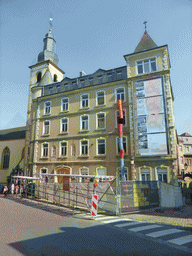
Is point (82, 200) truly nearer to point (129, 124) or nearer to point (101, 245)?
point (101, 245)

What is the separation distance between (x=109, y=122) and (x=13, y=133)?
25.7m

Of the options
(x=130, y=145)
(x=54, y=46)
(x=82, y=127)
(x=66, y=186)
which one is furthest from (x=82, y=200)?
(x=54, y=46)

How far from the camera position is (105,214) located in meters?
11.6

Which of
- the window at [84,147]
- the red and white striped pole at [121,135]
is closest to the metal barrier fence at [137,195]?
the red and white striped pole at [121,135]

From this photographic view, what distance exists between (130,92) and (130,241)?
62.8ft

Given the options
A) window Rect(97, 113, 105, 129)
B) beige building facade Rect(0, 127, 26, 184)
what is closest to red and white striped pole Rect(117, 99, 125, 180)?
window Rect(97, 113, 105, 129)

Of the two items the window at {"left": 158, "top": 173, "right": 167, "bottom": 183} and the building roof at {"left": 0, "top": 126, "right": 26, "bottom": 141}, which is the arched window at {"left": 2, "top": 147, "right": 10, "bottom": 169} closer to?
the building roof at {"left": 0, "top": 126, "right": 26, "bottom": 141}

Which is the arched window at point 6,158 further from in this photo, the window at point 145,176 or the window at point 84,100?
the window at point 145,176

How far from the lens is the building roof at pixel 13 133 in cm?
3914

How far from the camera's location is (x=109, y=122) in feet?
79.2

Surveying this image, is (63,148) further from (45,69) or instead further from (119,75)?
(45,69)

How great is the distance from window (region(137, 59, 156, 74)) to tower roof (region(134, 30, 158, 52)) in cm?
211

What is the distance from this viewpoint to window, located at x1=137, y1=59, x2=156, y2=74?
23.1 m

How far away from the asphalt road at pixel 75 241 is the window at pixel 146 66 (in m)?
19.0
